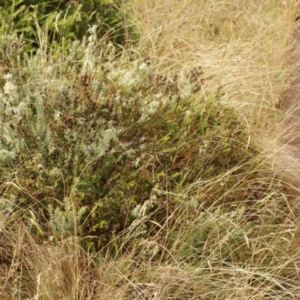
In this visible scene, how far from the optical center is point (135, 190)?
10.9 feet

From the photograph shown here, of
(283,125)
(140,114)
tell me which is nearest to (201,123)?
(140,114)

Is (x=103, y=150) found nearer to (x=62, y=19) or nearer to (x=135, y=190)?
(x=135, y=190)

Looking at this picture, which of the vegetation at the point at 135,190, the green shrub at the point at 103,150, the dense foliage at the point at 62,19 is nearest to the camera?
the vegetation at the point at 135,190

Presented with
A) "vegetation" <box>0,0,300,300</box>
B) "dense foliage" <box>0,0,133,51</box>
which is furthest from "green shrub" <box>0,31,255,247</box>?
"dense foliage" <box>0,0,133,51</box>

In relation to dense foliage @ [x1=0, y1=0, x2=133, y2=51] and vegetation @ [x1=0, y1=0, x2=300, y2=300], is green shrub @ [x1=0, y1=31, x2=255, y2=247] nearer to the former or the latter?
vegetation @ [x1=0, y1=0, x2=300, y2=300]

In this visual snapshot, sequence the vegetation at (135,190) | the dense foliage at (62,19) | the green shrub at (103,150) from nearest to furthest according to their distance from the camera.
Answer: the vegetation at (135,190) → the green shrub at (103,150) → the dense foliage at (62,19)

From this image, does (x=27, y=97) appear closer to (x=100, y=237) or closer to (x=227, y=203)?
(x=100, y=237)

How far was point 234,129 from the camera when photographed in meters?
4.00

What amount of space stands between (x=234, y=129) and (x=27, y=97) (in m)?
1.20

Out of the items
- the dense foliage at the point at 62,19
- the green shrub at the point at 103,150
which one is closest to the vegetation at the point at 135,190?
the green shrub at the point at 103,150

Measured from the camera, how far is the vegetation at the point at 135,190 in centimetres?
297

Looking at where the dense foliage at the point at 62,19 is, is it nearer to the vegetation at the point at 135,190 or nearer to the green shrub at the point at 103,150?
the vegetation at the point at 135,190

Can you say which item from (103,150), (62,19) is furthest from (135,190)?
(62,19)

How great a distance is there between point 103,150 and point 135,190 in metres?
0.25
